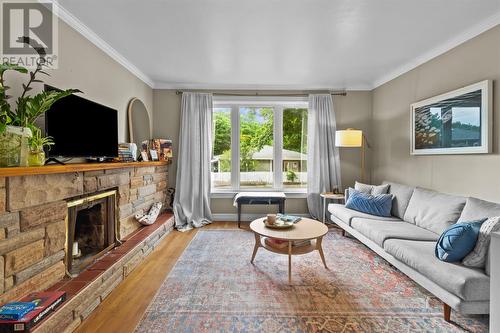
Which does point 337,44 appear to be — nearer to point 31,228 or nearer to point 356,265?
point 356,265

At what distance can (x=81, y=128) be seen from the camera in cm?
226

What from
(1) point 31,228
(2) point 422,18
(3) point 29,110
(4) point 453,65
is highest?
(2) point 422,18

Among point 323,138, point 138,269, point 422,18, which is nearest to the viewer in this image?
point 422,18

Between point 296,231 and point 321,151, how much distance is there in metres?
2.24

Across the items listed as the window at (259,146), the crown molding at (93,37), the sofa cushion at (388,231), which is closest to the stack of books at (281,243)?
the sofa cushion at (388,231)

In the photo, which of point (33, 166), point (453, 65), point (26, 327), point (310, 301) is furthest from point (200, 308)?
point (453, 65)

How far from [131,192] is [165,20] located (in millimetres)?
2034

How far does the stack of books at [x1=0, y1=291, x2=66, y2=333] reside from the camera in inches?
51.5

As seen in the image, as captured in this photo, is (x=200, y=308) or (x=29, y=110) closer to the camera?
(x=29, y=110)

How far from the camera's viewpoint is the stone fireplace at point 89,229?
2031mm

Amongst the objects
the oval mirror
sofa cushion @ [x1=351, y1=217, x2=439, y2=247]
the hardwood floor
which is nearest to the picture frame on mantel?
sofa cushion @ [x1=351, y1=217, x2=439, y2=247]

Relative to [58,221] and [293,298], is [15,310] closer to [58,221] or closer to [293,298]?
[58,221]

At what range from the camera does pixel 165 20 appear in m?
2.36

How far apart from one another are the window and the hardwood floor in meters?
1.79
